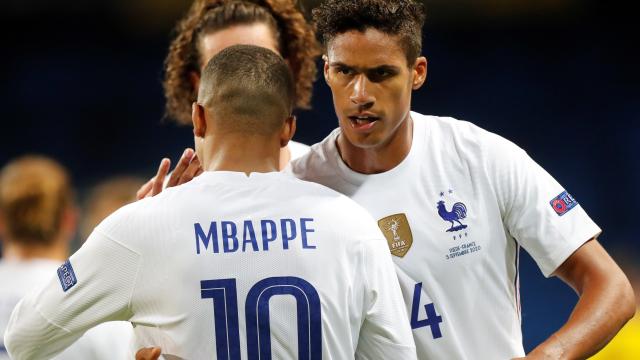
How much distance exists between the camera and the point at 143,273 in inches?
92.3

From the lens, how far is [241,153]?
245 cm

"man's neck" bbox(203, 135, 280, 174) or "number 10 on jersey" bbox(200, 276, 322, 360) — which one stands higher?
"man's neck" bbox(203, 135, 280, 174)

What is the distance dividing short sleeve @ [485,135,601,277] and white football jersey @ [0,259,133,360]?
4.48 ft

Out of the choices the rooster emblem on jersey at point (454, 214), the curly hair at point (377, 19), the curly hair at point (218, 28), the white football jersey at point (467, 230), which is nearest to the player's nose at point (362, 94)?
the curly hair at point (377, 19)

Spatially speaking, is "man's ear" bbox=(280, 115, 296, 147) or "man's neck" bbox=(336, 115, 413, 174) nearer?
"man's ear" bbox=(280, 115, 296, 147)

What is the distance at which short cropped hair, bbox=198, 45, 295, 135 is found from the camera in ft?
8.06

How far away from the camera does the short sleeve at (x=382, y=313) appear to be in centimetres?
241

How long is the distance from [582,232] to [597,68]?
196 inches

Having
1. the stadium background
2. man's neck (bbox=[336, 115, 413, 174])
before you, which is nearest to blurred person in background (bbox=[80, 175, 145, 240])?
the stadium background

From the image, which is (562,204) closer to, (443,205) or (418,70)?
(443,205)

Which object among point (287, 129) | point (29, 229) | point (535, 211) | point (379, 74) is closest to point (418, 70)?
point (379, 74)

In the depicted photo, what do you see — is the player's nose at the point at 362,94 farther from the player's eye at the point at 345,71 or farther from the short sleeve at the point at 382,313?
the short sleeve at the point at 382,313

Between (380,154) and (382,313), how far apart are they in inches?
32.0

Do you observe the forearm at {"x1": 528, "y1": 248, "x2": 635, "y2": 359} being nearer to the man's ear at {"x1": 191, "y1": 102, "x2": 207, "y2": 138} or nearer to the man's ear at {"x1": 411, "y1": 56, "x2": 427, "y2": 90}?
the man's ear at {"x1": 411, "y1": 56, "x2": 427, "y2": 90}
